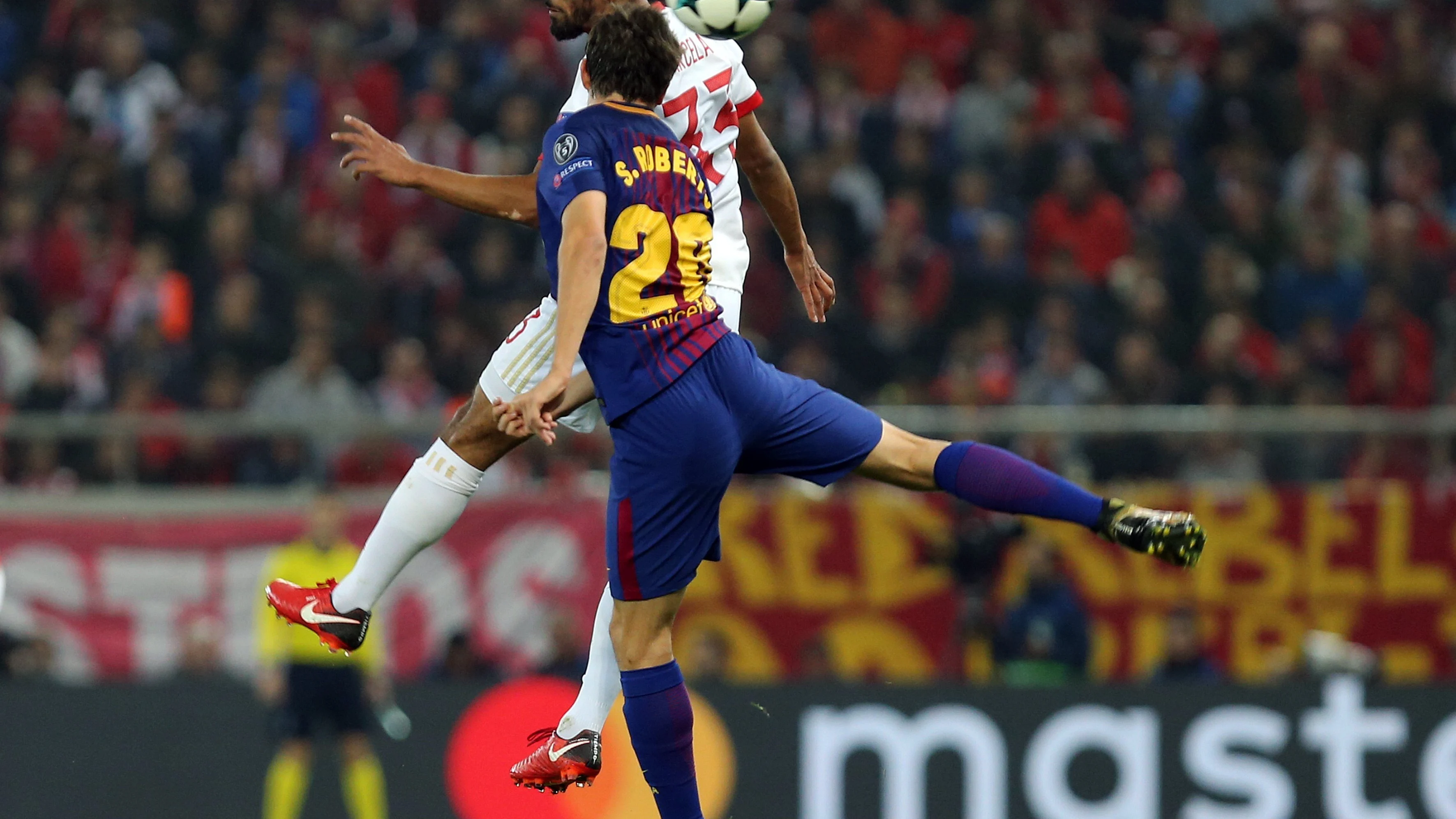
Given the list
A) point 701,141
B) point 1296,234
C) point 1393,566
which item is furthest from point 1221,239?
point 701,141

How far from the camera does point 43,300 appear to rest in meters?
13.3

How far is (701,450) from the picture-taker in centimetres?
572

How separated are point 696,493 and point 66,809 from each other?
19.6 ft

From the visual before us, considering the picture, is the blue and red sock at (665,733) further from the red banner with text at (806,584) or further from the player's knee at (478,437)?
the red banner with text at (806,584)

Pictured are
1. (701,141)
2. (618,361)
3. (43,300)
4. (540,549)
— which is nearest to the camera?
(618,361)

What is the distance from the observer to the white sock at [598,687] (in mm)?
6316

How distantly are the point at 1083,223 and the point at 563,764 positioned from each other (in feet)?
28.0

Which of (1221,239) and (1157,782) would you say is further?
(1221,239)

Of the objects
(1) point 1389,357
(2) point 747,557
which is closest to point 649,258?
(2) point 747,557

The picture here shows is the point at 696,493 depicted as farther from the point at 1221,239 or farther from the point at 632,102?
the point at 1221,239

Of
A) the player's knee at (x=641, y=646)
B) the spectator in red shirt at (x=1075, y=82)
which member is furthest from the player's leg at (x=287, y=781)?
the spectator in red shirt at (x=1075, y=82)

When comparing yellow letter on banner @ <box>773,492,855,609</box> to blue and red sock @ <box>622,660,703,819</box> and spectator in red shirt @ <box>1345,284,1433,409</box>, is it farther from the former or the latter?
blue and red sock @ <box>622,660,703,819</box>

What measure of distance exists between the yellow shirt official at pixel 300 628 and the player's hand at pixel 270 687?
0.27 meters

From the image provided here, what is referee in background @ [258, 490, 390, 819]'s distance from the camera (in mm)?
10586
